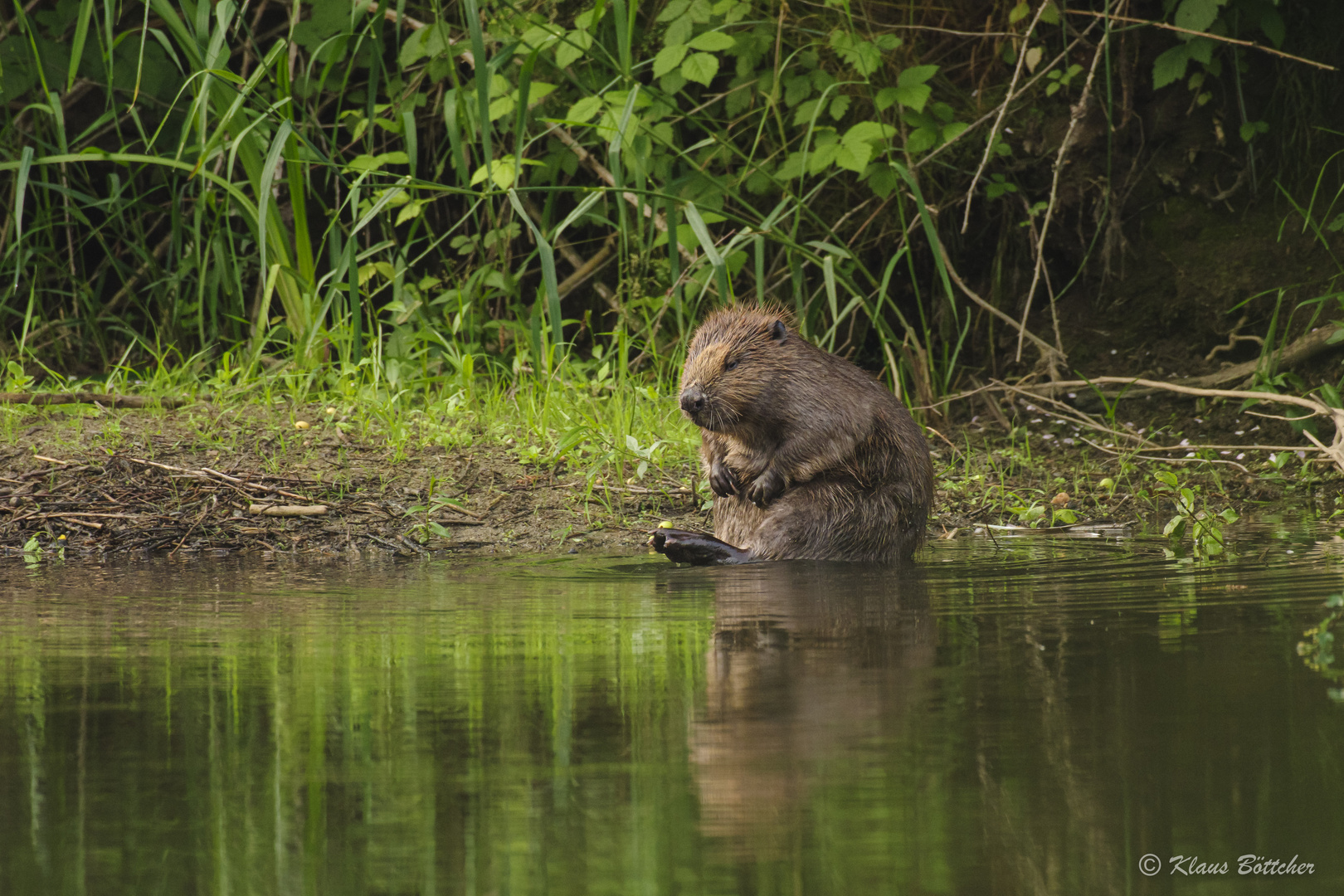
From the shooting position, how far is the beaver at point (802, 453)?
14.3ft

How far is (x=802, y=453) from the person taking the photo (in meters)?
4.43

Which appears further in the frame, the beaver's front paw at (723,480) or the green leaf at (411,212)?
the green leaf at (411,212)

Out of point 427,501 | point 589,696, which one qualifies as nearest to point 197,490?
point 427,501

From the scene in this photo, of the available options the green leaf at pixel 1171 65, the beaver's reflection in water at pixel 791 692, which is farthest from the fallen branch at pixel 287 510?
the green leaf at pixel 1171 65

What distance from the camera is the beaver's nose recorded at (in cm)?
442

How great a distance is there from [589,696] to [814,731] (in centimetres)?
45

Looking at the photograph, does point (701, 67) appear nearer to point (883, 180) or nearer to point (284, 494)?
point (883, 180)

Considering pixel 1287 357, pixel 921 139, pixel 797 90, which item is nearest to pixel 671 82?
pixel 797 90

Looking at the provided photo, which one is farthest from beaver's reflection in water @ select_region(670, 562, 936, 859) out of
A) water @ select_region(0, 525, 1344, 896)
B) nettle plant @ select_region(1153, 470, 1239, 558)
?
nettle plant @ select_region(1153, 470, 1239, 558)

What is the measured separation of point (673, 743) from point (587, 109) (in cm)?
479

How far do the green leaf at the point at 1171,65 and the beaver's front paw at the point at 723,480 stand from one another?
310cm

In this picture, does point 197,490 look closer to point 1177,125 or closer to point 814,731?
point 814,731

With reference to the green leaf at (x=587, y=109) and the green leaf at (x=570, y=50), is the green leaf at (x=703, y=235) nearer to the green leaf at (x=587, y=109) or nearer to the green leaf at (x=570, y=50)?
the green leaf at (x=587, y=109)

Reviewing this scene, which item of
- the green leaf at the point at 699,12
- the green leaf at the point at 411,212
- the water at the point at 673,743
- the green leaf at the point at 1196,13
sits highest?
the green leaf at the point at 699,12
